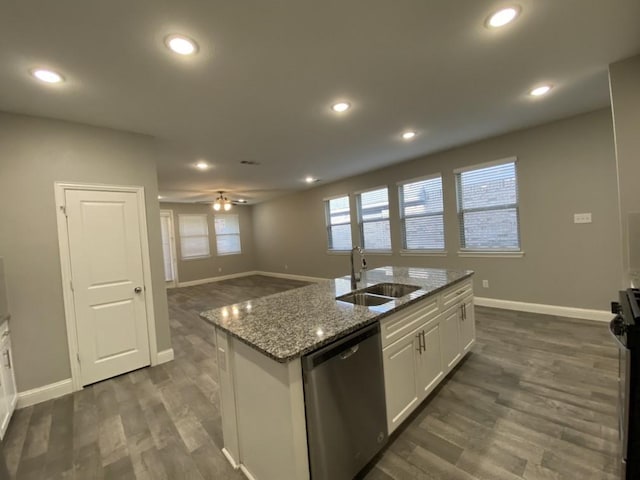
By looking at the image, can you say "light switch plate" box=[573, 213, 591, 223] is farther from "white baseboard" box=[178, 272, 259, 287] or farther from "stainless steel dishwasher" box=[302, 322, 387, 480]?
"white baseboard" box=[178, 272, 259, 287]

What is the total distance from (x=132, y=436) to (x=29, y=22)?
8.87ft

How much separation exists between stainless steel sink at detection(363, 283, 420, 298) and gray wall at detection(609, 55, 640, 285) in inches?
70.7

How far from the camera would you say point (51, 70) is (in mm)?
1956

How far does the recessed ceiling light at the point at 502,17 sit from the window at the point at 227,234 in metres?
8.76

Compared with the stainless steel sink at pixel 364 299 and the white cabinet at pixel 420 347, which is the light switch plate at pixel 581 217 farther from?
the stainless steel sink at pixel 364 299

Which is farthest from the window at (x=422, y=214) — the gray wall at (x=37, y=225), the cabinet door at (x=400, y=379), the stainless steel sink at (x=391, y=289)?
the gray wall at (x=37, y=225)

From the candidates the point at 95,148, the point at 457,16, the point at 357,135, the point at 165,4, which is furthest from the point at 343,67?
the point at 95,148

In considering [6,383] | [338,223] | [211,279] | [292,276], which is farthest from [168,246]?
[6,383]

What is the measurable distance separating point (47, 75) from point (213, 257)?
7.43 meters

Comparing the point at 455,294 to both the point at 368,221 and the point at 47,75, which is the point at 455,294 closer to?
the point at 47,75

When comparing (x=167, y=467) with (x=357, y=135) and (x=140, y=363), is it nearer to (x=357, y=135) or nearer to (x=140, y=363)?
(x=140, y=363)

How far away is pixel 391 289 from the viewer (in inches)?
101

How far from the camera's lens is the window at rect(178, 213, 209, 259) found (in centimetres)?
851

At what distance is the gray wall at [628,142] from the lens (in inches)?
89.1
